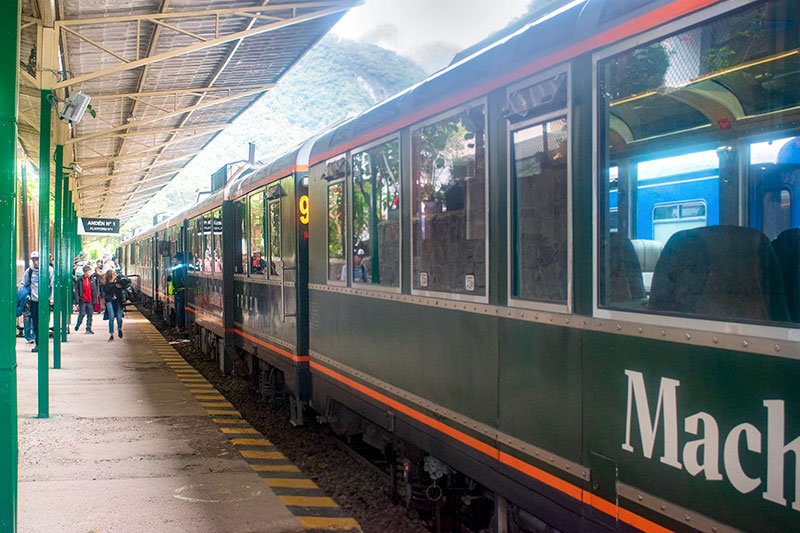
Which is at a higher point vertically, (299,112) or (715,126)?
(299,112)

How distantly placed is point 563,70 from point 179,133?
1821 centimetres

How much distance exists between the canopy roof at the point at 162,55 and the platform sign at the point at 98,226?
5.70m

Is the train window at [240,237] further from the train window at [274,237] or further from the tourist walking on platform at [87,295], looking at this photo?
the tourist walking on platform at [87,295]

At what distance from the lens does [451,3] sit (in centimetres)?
15575

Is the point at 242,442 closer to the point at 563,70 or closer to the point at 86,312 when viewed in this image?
the point at 563,70

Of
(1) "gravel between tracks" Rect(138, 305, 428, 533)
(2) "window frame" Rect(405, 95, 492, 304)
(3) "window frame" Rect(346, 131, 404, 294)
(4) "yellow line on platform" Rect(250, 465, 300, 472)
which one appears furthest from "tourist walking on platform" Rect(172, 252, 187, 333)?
(2) "window frame" Rect(405, 95, 492, 304)

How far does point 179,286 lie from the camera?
16203mm

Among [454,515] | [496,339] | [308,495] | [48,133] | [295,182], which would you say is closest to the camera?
[496,339]

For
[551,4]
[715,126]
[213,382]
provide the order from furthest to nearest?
[213,382], [551,4], [715,126]

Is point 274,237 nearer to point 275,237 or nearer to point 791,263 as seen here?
point 275,237

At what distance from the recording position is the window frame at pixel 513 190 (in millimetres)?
2859

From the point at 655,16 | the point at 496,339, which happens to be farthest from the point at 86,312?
the point at 655,16

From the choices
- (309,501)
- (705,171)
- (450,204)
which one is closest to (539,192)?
(705,171)

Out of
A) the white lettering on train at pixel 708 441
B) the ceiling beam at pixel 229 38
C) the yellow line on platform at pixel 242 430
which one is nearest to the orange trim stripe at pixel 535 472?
the white lettering on train at pixel 708 441
